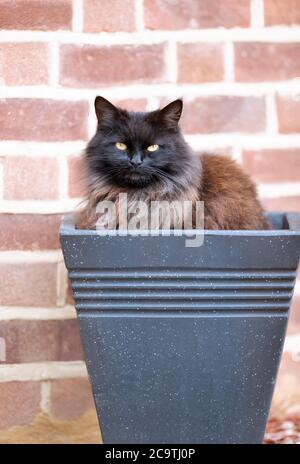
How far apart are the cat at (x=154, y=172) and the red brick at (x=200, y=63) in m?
0.32

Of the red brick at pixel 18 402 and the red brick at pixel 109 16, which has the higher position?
the red brick at pixel 109 16

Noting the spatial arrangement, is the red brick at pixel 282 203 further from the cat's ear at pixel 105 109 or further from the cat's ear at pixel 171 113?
the cat's ear at pixel 105 109

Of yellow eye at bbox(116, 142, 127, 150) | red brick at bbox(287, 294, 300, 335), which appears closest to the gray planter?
yellow eye at bbox(116, 142, 127, 150)

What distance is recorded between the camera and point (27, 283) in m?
1.71

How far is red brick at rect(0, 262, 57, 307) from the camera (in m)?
1.70

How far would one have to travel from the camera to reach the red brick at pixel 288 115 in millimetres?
1753

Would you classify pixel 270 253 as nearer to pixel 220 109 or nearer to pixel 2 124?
pixel 220 109

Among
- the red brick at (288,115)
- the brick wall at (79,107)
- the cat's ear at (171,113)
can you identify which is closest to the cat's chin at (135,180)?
the cat's ear at (171,113)

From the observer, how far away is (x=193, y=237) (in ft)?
4.06

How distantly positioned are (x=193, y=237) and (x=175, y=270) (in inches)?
3.0

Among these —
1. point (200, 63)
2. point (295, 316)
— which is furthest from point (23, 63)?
point (295, 316)

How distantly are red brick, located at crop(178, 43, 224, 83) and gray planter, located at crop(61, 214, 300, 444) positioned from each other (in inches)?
22.3
